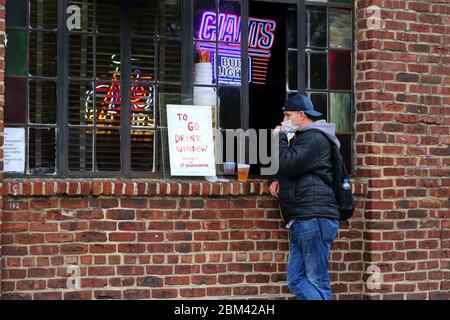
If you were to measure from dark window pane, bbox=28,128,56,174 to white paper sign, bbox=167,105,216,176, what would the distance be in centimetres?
98

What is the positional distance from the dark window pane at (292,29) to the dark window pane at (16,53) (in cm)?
239

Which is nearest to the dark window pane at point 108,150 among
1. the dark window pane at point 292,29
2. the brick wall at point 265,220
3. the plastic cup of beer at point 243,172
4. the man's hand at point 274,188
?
the brick wall at point 265,220

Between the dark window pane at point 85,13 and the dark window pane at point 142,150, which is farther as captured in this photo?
the dark window pane at point 142,150

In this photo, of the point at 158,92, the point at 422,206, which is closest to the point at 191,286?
the point at 158,92

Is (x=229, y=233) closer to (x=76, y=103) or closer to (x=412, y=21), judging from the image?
(x=76, y=103)

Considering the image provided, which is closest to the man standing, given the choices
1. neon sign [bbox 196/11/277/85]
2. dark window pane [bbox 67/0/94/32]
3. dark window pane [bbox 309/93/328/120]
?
neon sign [bbox 196/11/277/85]

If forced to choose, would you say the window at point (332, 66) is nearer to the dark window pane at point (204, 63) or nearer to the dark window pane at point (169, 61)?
the dark window pane at point (204, 63)

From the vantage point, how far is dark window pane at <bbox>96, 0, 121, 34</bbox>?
7.65 m

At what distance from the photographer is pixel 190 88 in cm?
794

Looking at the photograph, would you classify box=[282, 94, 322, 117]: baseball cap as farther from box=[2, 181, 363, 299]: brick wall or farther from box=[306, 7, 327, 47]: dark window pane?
box=[306, 7, 327, 47]: dark window pane

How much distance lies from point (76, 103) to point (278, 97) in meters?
1.89

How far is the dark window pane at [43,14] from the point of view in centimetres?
745

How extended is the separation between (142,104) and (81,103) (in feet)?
1.74

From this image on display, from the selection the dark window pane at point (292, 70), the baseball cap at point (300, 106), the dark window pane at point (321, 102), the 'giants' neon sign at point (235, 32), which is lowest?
the baseball cap at point (300, 106)
